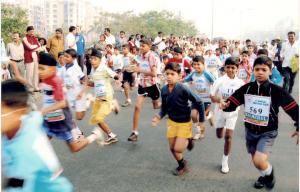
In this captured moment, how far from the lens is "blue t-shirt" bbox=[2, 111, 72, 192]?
2672 millimetres

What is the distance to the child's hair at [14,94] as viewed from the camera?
2889 mm

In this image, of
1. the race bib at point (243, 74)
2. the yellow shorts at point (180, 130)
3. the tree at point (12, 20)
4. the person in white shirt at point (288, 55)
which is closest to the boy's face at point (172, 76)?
the yellow shorts at point (180, 130)

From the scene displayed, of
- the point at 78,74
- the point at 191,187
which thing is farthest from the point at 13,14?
the point at 191,187

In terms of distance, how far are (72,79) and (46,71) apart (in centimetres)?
200

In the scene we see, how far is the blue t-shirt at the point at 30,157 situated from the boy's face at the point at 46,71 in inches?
106

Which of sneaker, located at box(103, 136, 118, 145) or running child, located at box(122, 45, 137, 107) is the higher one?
running child, located at box(122, 45, 137, 107)

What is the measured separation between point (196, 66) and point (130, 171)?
234 cm

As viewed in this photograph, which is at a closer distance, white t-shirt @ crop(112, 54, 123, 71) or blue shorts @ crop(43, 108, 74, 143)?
blue shorts @ crop(43, 108, 74, 143)

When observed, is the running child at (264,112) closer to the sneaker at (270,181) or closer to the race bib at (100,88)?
Answer: the sneaker at (270,181)

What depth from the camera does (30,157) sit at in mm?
2664

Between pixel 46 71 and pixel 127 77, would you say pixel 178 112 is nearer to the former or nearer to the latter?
pixel 46 71

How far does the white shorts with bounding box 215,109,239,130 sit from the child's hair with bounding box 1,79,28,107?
3.61m

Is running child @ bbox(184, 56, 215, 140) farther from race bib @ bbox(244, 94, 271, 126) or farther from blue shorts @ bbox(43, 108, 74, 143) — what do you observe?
blue shorts @ bbox(43, 108, 74, 143)

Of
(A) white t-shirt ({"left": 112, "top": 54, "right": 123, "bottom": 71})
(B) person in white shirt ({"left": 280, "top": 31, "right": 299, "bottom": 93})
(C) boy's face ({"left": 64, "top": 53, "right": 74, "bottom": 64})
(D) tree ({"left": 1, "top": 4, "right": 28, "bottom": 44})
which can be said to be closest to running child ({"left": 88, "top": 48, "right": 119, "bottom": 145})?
(C) boy's face ({"left": 64, "top": 53, "right": 74, "bottom": 64})
